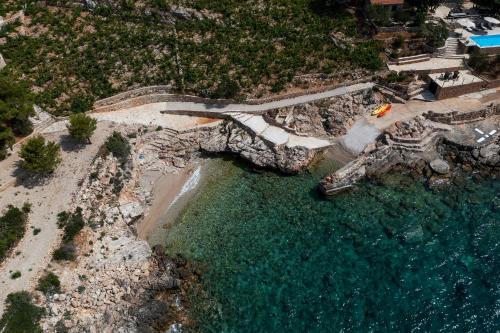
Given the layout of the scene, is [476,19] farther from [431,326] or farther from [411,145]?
[431,326]

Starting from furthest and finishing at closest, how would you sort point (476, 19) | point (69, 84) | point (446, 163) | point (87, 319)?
point (476, 19) → point (69, 84) → point (446, 163) → point (87, 319)

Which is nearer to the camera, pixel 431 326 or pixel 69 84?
pixel 431 326

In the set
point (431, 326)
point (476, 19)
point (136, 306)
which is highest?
point (476, 19)

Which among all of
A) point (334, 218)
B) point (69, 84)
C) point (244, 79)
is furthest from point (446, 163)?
point (69, 84)

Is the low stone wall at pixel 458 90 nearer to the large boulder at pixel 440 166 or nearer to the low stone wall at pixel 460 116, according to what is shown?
the low stone wall at pixel 460 116

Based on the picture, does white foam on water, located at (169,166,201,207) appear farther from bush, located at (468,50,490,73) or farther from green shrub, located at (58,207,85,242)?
bush, located at (468,50,490,73)

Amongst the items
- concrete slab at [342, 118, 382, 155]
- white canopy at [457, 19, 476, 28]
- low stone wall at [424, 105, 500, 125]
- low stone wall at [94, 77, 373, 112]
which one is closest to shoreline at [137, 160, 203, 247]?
low stone wall at [94, 77, 373, 112]

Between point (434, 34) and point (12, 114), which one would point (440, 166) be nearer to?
point (434, 34)

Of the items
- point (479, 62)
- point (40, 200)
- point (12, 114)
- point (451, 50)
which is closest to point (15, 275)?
point (40, 200)

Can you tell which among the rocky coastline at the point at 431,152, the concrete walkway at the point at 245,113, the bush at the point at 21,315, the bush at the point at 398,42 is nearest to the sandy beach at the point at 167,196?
the concrete walkway at the point at 245,113
